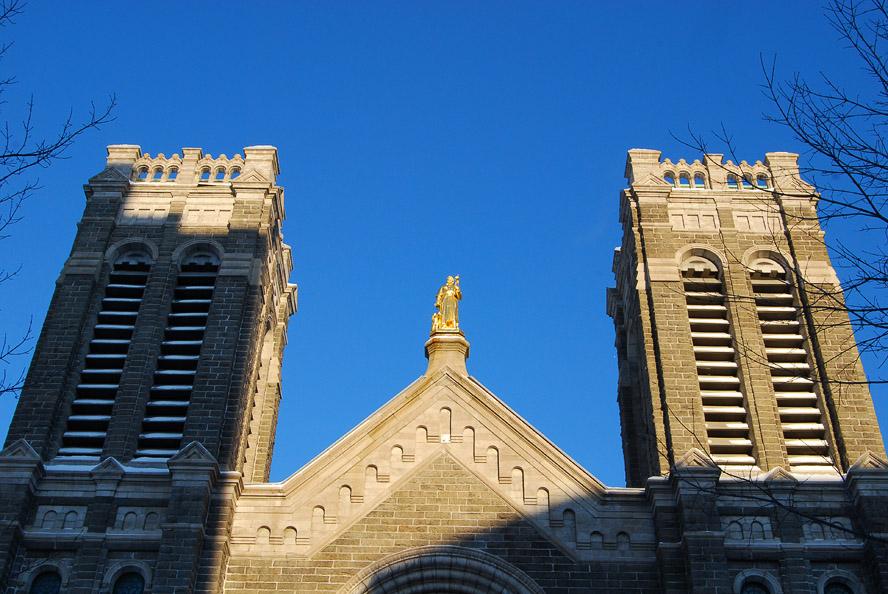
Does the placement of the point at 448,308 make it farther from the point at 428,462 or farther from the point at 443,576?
the point at 443,576

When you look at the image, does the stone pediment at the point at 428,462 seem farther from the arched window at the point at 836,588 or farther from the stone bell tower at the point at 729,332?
the arched window at the point at 836,588

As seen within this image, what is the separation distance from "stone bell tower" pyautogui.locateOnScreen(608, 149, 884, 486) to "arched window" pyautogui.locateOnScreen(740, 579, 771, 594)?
2556 millimetres

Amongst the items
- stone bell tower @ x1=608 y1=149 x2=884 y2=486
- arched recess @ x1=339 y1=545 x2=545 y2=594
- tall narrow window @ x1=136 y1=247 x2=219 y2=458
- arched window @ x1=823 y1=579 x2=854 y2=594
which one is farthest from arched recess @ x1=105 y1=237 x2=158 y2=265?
arched window @ x1=823 y1=579 x2=854 y2=594

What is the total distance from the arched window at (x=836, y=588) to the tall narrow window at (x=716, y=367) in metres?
2.94

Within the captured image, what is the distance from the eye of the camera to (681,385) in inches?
913

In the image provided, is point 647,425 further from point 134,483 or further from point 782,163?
point 134,483

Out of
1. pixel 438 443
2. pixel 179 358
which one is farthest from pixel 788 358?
pixel 179 358

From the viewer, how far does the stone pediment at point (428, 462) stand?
69.5 feet

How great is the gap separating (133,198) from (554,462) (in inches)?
494

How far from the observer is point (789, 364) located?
78.3 feet

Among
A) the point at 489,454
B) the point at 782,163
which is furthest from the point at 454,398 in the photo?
the point at 782,163

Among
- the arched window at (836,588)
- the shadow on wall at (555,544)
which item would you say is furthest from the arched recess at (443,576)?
the arched window at (836,588)

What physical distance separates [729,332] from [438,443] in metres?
7.12

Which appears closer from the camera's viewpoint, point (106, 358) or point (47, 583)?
point (47, 583)
